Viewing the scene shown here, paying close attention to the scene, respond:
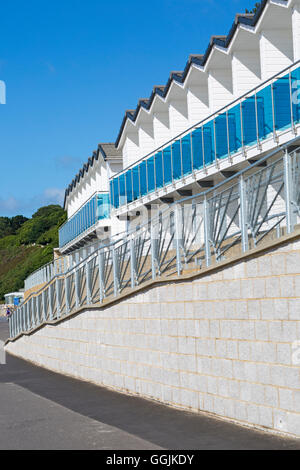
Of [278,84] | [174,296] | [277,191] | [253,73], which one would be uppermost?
[253,73]

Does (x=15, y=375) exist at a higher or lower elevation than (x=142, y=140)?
lower

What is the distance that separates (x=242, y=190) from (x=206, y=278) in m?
1.38

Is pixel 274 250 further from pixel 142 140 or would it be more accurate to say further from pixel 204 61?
pixel 142 140

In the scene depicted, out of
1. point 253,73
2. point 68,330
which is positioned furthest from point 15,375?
point 253,73

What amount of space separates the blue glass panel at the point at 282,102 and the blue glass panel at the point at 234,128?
2.31 metres

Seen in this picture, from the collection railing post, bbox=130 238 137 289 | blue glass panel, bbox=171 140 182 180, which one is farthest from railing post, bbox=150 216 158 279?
blue glass panel, bbox=171 140 182 180

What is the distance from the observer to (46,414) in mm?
11680

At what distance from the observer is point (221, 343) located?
10820 millimetres

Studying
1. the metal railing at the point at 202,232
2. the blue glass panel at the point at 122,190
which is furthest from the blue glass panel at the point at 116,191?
the metal railing at the point at 202,232

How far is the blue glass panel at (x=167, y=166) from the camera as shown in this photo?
26.7 m

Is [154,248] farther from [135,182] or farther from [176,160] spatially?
[135,182]

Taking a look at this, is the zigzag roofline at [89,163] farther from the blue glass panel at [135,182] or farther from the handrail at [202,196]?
the handrail at [202,196]

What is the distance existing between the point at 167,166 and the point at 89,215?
635 inches

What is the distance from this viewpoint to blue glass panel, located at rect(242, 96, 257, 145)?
19375 mm
